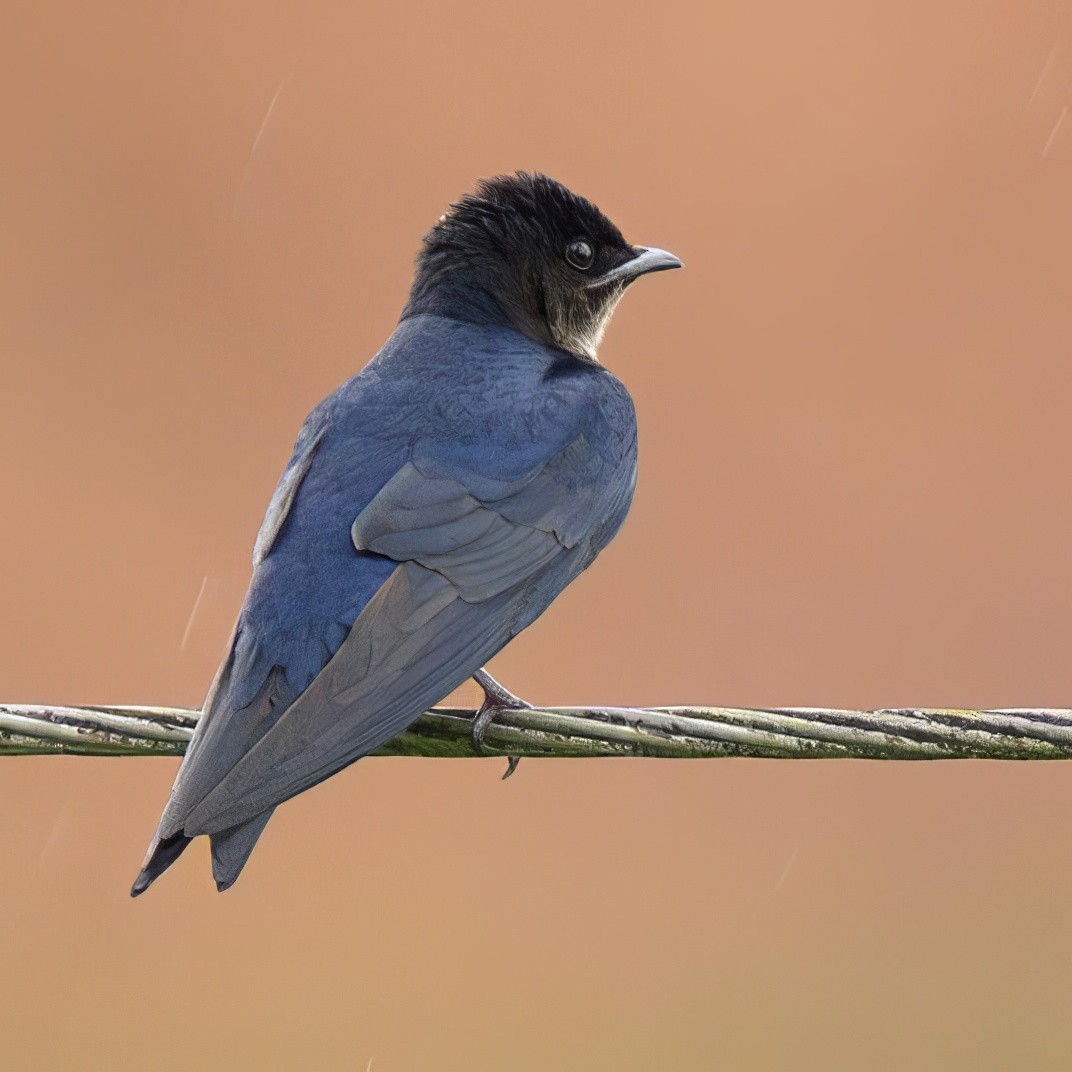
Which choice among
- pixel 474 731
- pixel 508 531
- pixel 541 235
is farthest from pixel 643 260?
pixel 474 731

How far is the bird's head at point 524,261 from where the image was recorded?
389cm

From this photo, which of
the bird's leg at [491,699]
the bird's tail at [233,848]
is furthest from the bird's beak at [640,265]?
the bird's tail at [233,848]

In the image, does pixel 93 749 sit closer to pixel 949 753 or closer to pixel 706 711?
pixel 706 711

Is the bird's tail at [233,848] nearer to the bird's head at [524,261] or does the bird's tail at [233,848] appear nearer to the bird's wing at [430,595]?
the bird's wing at [430,595]

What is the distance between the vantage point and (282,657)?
2.84m

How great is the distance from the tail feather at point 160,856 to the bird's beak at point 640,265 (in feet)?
6.43

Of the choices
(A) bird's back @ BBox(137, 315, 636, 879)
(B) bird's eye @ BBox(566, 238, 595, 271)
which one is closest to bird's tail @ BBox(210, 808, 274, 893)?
(A) bird's back @ BBox(137, 315, 636, 879)

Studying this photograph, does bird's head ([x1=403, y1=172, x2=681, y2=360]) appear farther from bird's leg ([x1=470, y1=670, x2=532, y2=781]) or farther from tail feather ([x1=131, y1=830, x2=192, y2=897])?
tail feather ([x1=131, y1=830, x2=192, y2=897])

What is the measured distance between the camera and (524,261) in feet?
13.0

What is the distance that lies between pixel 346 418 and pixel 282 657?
670 mm

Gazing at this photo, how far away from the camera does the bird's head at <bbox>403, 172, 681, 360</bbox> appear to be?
12.8 feet

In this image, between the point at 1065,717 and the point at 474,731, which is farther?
the point at 474,731

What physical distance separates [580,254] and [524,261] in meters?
0.16

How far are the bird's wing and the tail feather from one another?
0.03 metres
